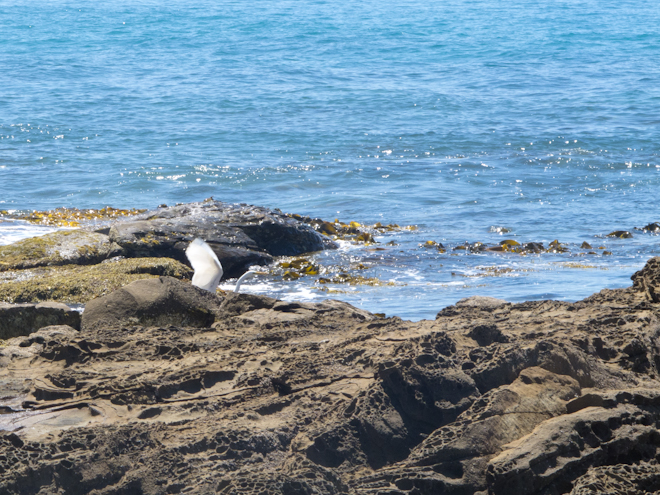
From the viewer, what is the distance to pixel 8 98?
69.1 ft

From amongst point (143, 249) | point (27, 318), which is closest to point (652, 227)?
point (143, 249)

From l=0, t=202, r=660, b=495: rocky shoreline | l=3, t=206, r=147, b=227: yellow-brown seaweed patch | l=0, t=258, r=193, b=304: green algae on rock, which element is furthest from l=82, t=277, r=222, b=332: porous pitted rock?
l=3, t=206, r=147, b=227: yellow-brown seaweed patch

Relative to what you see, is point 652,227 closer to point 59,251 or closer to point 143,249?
point 143,249

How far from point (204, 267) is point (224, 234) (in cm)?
242

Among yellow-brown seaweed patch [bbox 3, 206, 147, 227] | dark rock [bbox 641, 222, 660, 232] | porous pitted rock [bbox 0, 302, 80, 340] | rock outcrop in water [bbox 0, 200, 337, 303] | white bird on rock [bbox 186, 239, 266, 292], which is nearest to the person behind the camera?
porous pitted rock [bbox 0, 302, 80, 340]

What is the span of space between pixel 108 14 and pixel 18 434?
35.9 meters

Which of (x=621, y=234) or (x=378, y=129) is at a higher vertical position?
(x=378, y=129)

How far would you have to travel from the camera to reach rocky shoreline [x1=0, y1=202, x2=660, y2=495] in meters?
2.64

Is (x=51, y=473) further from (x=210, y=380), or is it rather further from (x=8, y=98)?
(x=8, y=98)

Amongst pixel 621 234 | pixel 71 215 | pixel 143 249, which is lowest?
pixel 621 234

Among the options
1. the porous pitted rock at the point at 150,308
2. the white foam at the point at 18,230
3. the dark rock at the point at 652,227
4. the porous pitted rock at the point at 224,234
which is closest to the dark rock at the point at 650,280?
the porous pitted rock at the point at 150,308

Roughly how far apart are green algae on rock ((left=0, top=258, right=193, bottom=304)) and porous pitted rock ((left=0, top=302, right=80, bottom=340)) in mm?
999

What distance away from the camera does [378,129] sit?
17.3 metres

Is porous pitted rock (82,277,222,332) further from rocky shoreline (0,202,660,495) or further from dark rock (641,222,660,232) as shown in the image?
dark rock (641,222,660,232)
